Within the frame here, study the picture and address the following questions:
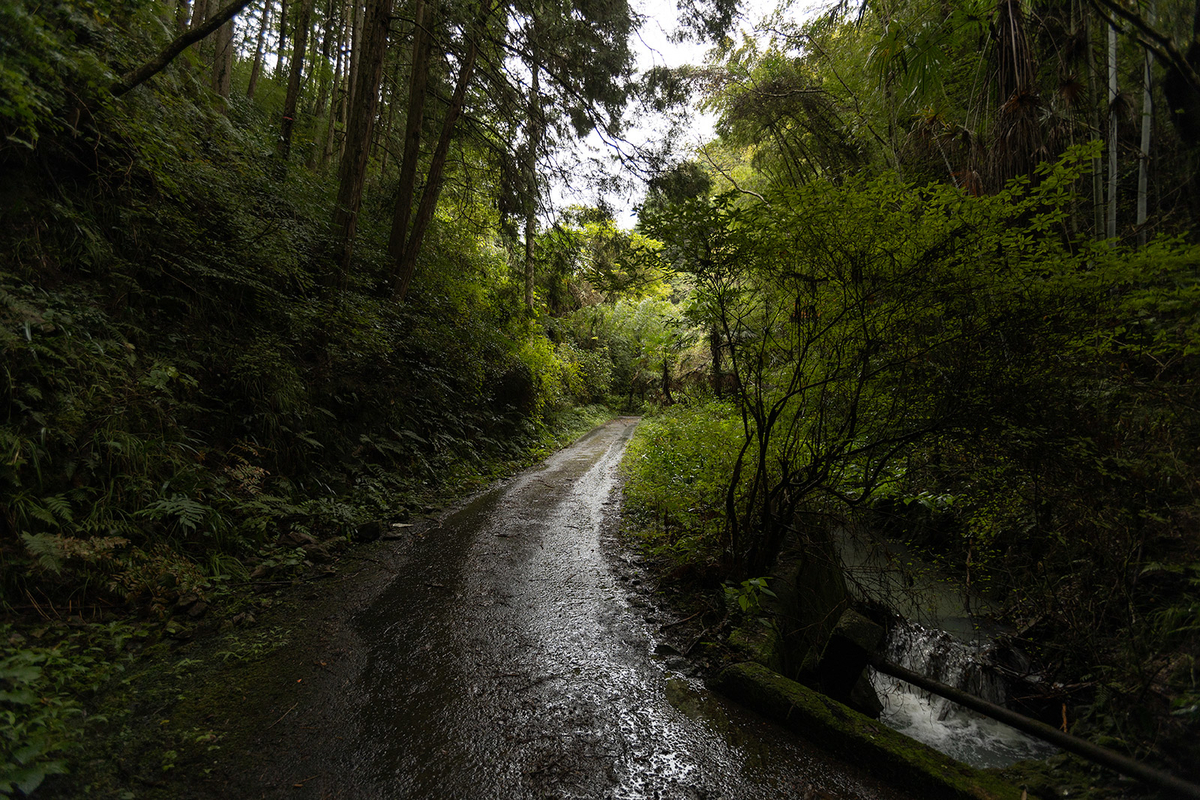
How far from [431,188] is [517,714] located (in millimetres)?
9384

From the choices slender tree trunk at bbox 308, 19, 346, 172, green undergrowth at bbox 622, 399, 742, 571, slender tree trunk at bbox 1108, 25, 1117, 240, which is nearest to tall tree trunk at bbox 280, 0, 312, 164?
slender tree trunk at bbox 308, 19, 346, 172

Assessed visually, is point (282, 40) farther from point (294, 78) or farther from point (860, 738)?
point (860, 738)

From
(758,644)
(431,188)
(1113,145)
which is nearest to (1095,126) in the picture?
(1113,145)

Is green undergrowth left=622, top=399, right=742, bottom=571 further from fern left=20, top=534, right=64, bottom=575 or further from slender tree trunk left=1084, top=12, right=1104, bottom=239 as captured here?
fern left=20, top=534, right=64, bottom=575

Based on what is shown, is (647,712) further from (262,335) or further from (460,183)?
(460,183)

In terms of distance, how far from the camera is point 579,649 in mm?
3529

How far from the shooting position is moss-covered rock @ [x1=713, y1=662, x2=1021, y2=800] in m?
2.45

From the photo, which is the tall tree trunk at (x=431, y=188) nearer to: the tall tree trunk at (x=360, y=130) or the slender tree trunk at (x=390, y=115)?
the tall tree trunk at (x=360, y=130)

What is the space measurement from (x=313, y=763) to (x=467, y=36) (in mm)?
9938

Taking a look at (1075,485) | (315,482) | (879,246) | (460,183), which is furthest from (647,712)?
(460,183)

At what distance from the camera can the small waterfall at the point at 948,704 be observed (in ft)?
12.7

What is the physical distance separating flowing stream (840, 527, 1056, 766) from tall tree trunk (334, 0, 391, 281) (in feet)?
27.1

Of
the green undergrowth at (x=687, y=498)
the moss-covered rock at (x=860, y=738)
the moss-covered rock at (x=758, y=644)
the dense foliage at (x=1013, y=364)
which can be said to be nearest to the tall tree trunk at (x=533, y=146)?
the green undergrowth at (x=687, y=498)

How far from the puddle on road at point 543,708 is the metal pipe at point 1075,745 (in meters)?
1.09
